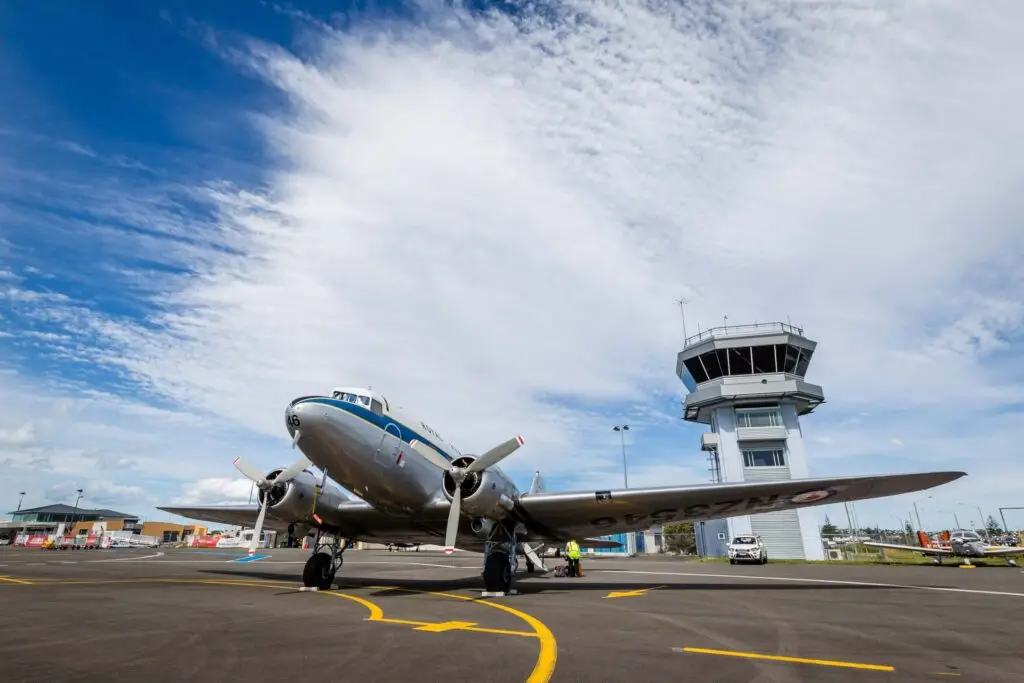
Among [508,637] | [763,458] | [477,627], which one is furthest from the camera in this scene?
[763,458]

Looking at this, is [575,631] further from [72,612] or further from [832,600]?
[72,612]

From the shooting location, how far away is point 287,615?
1022cm

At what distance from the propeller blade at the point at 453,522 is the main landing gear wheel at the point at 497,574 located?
5.40 ft

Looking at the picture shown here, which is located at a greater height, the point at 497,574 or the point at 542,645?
the point at 497,574

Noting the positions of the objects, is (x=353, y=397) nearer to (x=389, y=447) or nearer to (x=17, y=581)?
(x=389, y=447)

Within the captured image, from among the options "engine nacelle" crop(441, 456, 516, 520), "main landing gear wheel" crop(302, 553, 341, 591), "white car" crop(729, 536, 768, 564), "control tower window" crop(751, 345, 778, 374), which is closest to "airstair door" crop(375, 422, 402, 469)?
"engine nacelle" crop(441, 456, 516, 520)

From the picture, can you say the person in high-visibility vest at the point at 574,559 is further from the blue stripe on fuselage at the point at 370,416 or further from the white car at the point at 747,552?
the white car at the point at 747,552

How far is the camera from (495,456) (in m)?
14.2

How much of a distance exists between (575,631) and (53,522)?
174 meters

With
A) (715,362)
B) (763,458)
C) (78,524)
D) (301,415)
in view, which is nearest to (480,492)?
(301,415)

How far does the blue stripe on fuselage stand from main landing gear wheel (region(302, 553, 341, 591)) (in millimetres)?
4788

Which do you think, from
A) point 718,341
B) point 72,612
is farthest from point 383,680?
point 718,341

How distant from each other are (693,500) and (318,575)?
1194cm

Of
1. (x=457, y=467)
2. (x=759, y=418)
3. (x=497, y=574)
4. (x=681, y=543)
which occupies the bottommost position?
(x=497, y=574)
